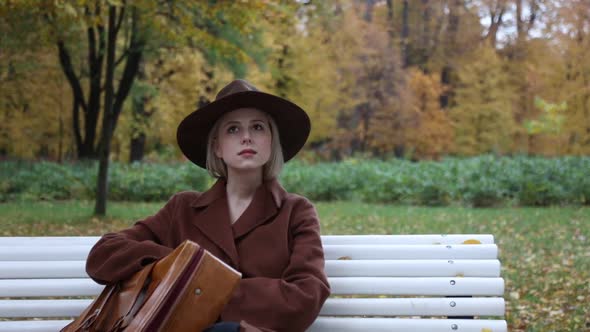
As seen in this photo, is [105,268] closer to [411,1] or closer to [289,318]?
[289,318]

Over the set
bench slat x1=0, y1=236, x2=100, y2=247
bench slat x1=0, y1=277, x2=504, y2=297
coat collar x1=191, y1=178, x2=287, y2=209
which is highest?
coat collar x1=191, y1=178, x2=287, y2=209

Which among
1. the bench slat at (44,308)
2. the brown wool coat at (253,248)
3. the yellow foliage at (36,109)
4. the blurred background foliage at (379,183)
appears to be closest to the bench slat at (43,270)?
the bench slat at (44,308)

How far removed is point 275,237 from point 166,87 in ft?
87.6

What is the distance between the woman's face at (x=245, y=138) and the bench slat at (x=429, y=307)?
71 cm

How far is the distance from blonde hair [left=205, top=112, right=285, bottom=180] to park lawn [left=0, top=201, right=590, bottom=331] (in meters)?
3.10

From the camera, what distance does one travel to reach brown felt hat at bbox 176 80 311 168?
2.88m

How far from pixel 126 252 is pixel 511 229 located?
9.55m

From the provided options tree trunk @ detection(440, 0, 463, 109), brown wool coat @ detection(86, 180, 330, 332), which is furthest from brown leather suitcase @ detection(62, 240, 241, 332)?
tree trunk @ detection(440, 0, 463, 109)

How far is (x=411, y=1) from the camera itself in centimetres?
4503

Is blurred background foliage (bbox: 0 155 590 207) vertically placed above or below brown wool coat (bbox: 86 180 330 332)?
below

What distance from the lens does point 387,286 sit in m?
2.99

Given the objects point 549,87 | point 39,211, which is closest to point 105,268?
point 39,211

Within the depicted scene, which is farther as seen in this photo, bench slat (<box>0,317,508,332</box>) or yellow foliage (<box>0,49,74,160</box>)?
yellow foliage (<box>0,49,74,160</box>)

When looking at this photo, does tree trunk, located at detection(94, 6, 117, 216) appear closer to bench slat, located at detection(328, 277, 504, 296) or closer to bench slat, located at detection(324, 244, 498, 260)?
bench slat, located at detection(324, 244, 498, 260)
